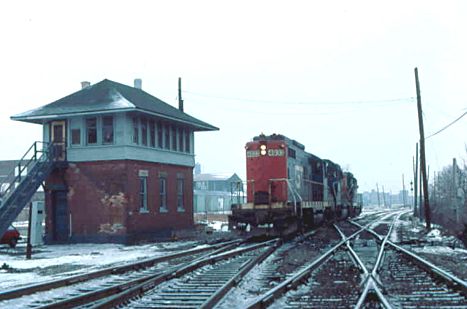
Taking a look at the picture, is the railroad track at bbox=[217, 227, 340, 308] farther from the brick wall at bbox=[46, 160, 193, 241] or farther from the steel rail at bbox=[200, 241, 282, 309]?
the brick wall at bbox=[46, 160, 193, 241]

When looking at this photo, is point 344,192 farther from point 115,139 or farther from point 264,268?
point 264,268

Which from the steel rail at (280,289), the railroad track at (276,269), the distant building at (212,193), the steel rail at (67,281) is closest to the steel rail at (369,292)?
the steel rail at (280,289)

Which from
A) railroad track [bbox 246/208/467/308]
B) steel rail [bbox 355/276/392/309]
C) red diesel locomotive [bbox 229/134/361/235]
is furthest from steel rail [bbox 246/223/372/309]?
red diesel locomotive [bbox 229/134/361/235]

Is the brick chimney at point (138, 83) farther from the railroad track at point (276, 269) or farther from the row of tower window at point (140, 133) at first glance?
the railroad track at point (276, 269)

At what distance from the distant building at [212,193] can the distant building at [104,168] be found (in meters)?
37.1

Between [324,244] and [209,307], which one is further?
[324,244]

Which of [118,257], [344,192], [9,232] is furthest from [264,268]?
[344,192]

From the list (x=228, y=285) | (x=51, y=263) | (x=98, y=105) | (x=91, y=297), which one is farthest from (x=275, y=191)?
(x=91, y=297)

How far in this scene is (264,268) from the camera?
13.3 metres

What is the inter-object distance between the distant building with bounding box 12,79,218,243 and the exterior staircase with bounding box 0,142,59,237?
0.65 meters

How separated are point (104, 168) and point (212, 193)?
5464 centimetres

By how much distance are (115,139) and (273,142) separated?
7786 millimetres

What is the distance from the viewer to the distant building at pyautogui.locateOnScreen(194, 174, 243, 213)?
76062mm

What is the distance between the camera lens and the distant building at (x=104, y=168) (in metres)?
25.5
